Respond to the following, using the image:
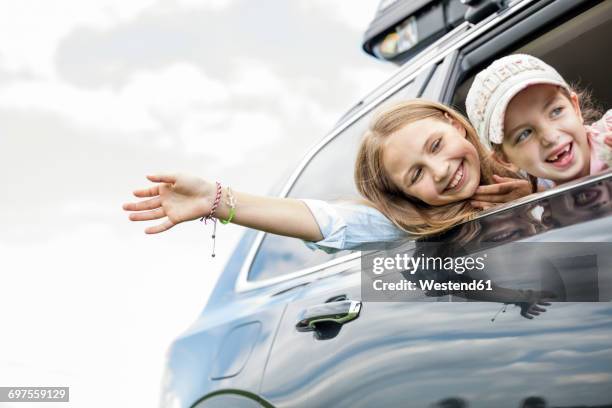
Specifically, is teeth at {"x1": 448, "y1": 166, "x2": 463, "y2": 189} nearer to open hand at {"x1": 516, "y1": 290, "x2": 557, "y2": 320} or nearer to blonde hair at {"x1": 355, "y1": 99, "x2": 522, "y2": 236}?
blonde hair at {"x1": 355, "y1": 99, "x2": 522, "y2": 236}

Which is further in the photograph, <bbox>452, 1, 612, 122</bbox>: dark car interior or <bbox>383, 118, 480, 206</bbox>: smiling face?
<bbox>452, 1, 612, 122</bbox>: dark car interior

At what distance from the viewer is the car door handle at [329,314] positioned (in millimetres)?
1843

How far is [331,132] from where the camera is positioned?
281 cm

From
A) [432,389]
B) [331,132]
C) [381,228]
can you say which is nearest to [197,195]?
[381,228]

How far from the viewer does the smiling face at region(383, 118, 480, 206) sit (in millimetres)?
1794

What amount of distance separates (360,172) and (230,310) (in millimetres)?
737

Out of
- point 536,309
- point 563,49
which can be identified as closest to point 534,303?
point 536,309

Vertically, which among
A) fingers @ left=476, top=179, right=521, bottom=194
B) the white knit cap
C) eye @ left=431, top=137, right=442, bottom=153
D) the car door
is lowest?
the car door

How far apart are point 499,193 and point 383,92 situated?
841 millimetres

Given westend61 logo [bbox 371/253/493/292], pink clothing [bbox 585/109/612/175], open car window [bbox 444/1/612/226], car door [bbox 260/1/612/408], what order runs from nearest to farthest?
car door [bbox 260/1/612/408] < westend61 logo [bbox 371/253/493/292] < pink clothing [bbox 585/109/612/175] < open car window [bbox 444/1/612/226]

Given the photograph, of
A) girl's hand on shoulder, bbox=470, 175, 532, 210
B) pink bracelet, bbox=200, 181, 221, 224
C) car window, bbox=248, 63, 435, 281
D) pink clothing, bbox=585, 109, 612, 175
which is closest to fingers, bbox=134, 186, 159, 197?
pink bracelet, bbox=200, 181, 221, 224

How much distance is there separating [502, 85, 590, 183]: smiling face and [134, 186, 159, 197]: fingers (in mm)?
794

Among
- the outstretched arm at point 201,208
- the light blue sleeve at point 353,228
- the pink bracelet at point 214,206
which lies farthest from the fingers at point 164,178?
the light blue sleeve at point 353,228

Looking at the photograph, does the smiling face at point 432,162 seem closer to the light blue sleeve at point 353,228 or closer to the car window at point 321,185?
the light blue sleeve at point 353,228
